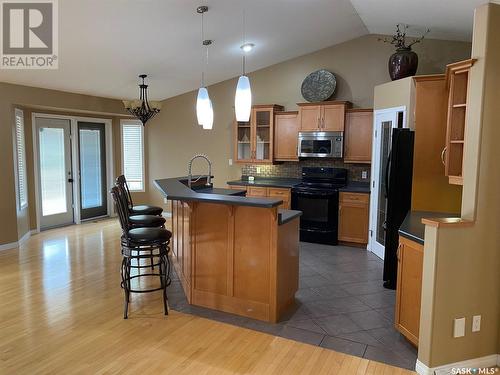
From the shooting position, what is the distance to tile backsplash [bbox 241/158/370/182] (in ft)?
19.6

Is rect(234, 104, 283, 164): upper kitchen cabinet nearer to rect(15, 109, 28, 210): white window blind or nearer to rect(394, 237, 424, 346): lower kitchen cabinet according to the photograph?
rect(15, 109, 28, 210): white window blind

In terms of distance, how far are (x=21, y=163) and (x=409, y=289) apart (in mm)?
5908

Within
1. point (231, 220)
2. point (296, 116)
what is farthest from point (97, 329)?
point (296, 116)

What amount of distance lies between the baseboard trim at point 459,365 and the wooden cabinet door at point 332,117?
373cm

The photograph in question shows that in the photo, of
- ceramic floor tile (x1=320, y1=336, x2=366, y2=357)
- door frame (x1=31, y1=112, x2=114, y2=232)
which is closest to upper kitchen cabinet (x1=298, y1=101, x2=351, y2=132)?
ceramic floor tile (x1=320, y1=336, x2=366, y2=357)

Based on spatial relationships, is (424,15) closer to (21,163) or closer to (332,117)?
(332,117)

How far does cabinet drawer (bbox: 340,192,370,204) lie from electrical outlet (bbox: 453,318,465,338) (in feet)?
9.79

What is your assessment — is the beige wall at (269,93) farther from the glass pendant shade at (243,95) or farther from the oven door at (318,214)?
→ the glass pendant shade at (243,95)

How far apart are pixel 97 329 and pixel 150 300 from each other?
0.66 m

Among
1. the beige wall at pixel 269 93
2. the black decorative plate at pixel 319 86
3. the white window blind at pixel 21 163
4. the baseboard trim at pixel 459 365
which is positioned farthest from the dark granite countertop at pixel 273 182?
the baseboard trim at pixel 459 365

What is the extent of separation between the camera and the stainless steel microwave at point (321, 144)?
225 inches

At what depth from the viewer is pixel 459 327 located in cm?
245

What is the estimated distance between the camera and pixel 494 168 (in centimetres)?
243

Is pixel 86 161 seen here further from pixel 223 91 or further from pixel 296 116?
pixel 296 116
